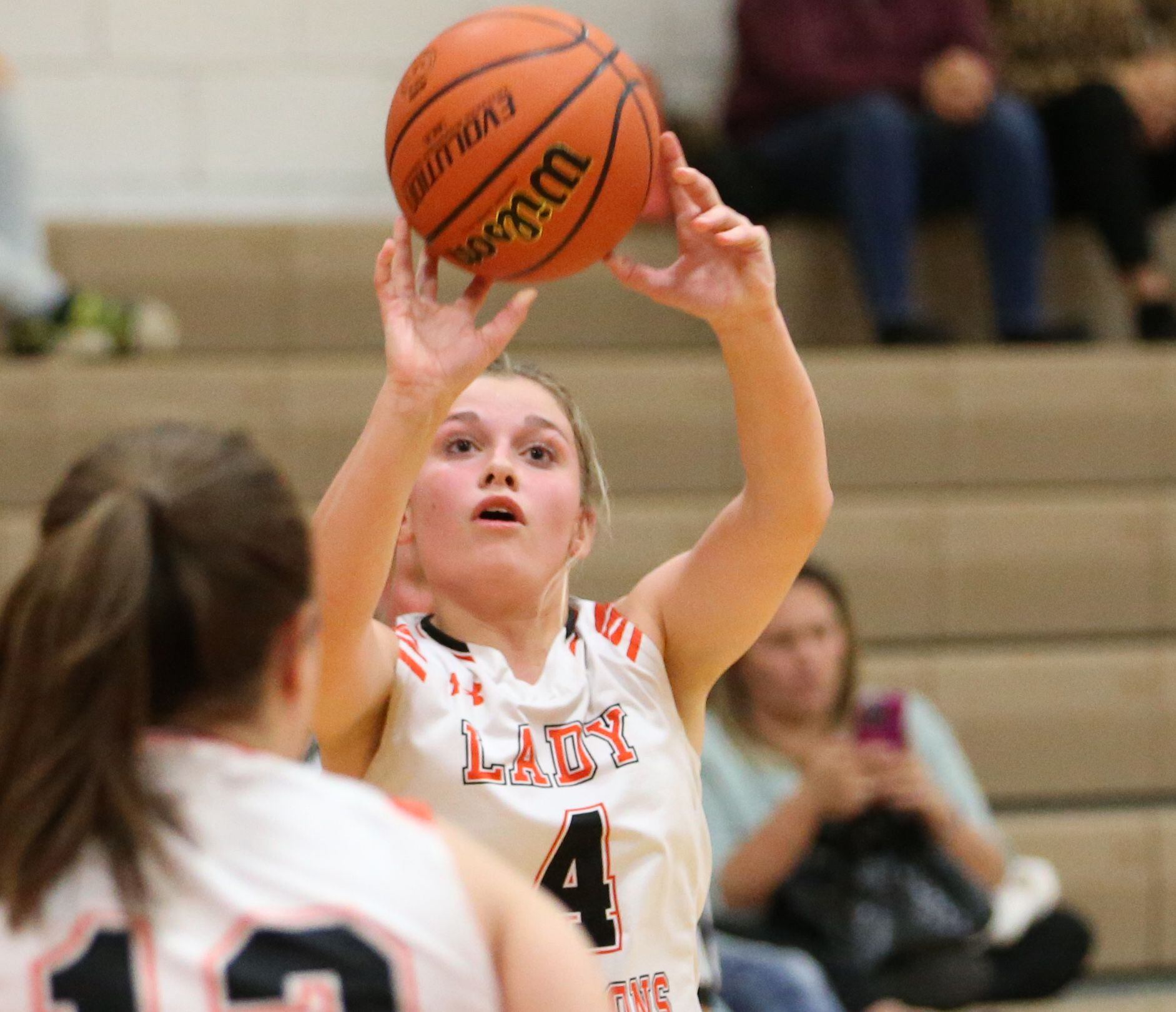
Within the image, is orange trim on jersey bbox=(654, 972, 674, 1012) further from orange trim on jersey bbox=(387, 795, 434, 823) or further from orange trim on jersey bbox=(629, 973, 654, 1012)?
orange trim on jersey bbox=(387, 795, 434, 823)

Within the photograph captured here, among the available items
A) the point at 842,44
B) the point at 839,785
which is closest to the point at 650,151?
the point at 839,785

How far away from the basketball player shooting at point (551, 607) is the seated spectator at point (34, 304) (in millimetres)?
2508

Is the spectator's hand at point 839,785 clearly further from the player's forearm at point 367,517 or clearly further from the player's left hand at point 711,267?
the player's forearm at point 367,517

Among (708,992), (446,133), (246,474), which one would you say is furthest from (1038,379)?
(246,474)

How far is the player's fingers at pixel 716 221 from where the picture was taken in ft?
5.44

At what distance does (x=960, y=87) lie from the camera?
441 centimetres

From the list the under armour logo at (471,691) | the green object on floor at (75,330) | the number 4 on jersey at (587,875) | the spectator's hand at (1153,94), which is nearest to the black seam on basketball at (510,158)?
the under armour logo at (471,691)

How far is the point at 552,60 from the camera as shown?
1792 mm

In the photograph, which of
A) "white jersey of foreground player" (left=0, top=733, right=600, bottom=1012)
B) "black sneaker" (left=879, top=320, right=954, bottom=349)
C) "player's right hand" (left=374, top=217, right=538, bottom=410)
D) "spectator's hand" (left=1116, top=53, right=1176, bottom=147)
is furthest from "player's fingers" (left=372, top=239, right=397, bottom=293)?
"spectator's hand" (left=1116, top=53, right=1176, bottom=147)

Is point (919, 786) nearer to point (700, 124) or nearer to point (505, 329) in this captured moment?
→ point (505, 329)

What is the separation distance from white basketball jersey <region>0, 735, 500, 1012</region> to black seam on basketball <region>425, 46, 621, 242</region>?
2.59 ft

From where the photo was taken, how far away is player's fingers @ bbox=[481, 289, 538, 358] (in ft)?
5.31

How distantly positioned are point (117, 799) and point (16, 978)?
0.14 metres

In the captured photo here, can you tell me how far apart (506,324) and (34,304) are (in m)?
2.77
